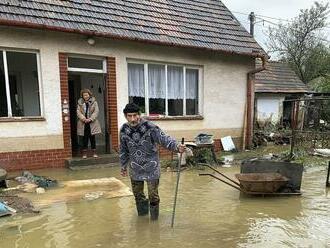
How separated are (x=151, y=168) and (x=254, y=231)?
→ 1729 millimetres

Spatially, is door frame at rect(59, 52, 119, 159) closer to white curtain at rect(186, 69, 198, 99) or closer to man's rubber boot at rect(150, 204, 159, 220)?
white curtain at rect(186, 69, 198, 99)

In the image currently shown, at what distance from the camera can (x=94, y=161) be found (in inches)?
392

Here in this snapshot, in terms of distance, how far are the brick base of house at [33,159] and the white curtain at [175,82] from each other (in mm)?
4157

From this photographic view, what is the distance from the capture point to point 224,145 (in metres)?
13.3

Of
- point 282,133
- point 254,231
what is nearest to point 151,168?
point 254,231

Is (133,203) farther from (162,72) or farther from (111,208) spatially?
(162,72)

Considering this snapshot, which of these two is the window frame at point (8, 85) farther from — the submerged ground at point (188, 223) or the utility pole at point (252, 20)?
the utility pole at point (252, 20)

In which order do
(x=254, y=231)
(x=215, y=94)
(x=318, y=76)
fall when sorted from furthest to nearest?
(x=318, y=76)
(x=215, y=94)
(x=254, y=231)

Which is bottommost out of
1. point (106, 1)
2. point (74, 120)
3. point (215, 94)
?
point (74, 120)

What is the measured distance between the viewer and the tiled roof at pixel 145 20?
9195 millimetres

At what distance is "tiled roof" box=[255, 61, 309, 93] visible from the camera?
70.3 feet

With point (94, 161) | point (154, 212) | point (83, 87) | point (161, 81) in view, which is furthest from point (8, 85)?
point (154, 212)

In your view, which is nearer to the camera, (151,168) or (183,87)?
(151,168)

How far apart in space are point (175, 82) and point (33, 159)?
209 inches
